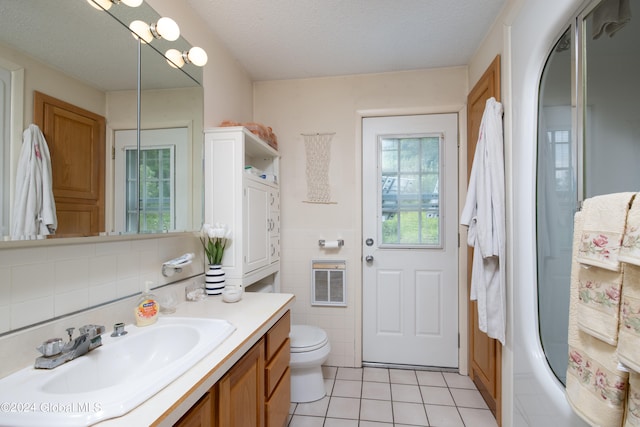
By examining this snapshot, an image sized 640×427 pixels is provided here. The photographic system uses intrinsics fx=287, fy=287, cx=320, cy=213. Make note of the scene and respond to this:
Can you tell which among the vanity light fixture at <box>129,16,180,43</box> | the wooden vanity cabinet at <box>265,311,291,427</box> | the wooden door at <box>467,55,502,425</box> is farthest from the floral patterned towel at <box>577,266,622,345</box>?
the vanity light fixture at <box>129,16,180,43</box>

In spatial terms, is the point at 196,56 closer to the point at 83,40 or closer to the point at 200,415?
the point at 83,40

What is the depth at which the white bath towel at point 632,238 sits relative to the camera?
0.70 meters

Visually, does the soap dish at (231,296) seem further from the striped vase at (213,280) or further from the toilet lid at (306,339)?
the toilet lid at (306,339)

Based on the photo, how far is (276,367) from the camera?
1.37 meters

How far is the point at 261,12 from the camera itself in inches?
66.1

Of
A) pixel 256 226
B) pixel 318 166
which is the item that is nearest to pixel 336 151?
pixel 318 166

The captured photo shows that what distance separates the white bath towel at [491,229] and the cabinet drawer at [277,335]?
1132mm

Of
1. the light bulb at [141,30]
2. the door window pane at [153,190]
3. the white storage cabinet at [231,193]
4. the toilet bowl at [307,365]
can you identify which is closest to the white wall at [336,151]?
the toilet bowl at [307,365]

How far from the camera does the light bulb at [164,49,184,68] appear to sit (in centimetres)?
143

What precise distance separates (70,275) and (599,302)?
1.63 metres

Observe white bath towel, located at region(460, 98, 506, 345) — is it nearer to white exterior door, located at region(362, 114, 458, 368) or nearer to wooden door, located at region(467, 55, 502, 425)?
wooden door, located at region(467, 55, 502, 425)

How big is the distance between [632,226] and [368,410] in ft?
5.61

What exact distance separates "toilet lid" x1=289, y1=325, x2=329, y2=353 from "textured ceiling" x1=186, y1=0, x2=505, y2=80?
2.00 metres

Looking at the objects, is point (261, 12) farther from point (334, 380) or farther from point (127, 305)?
point (334, 380)
